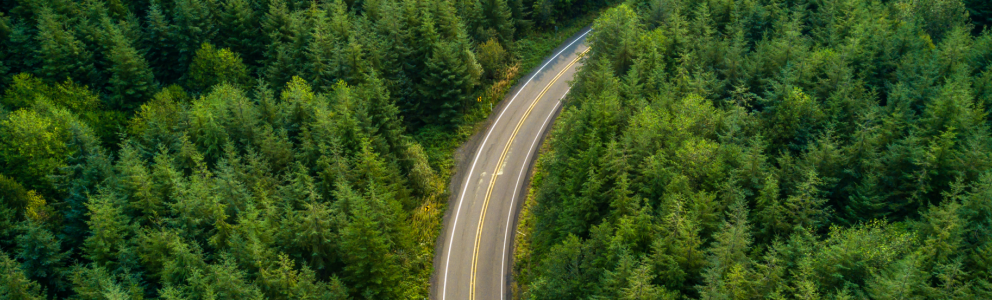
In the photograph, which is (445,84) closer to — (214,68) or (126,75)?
(214,68)

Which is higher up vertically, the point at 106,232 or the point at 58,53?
the point at 58,53

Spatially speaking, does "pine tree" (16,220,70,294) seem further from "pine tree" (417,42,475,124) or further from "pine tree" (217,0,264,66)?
"pine tree" (417,42,475,124)

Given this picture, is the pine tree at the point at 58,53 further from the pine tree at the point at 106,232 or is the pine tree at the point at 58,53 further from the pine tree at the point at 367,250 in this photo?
the pine tree at the point at 367,250

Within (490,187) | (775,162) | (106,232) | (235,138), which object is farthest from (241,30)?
(775,162)

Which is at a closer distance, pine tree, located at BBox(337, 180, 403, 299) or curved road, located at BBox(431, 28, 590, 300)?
pine tree, located at BBox(337, 180, 403, 299)

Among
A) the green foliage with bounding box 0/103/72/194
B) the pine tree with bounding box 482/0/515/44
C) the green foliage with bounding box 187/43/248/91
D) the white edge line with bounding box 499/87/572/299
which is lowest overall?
the white edge line with bounding box 499/87/572/299

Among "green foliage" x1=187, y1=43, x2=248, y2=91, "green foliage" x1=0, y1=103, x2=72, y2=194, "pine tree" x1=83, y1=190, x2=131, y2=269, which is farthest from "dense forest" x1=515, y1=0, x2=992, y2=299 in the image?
"green foliage" x1=0, y1=103, x2=72, y2=194

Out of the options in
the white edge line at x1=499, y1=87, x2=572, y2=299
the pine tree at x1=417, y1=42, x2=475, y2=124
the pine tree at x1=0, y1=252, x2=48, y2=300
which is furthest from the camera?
the pine tree at x1=417, y1=42, x2=475, y2=124
